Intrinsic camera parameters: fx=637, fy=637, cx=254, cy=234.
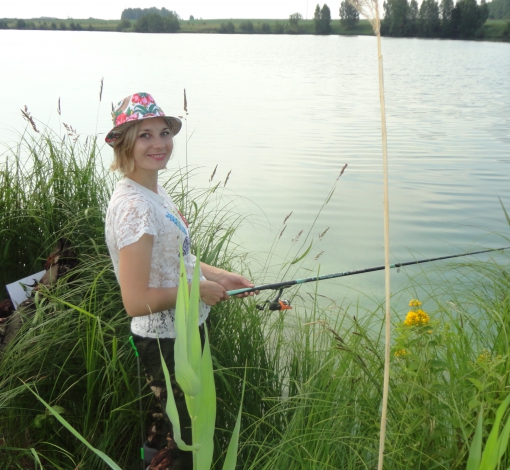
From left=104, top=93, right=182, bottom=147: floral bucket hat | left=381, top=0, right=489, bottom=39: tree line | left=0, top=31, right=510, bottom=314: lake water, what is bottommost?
left=0, top=31, right=510, bottom=314: lake water

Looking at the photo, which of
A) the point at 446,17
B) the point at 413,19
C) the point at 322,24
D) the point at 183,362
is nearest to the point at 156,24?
the point at 322,24

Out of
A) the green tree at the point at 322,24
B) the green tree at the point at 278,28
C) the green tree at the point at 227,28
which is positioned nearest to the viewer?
the green tree at the point at 322,24

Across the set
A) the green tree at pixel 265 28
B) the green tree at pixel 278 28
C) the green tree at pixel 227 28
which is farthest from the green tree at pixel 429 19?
the green tree at pixel 227 28

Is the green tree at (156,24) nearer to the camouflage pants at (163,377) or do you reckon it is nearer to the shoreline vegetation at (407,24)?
the shoreline vegetation at (407,24)

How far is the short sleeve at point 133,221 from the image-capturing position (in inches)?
77.8

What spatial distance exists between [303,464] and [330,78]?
2622cm

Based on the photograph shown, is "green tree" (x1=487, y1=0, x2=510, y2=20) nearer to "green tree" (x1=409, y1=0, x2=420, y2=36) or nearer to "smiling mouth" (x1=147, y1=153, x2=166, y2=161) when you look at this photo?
"green tree" (x1=409, y1=0, x2=420, y2=36)

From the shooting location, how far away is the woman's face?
2.19m

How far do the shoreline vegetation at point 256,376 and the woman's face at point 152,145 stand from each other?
0.64 m

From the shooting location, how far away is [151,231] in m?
2.00

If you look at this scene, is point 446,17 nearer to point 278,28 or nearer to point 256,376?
point 278,28

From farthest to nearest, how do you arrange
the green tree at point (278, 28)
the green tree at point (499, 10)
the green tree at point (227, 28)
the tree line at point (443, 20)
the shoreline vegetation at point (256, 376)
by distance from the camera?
the green tree at point (227, 28), the green tree at point (278, 28), the green tree at point (499, 10), the tree line at point (443, 20), the shoreline vegetation at point (256, 376)

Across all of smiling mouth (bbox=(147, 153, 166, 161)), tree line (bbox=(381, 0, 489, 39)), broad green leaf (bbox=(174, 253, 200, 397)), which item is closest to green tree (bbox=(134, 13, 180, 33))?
tree line (bbox=(381, 0, 489, 39))

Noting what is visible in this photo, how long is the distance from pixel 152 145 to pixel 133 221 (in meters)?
0.35
